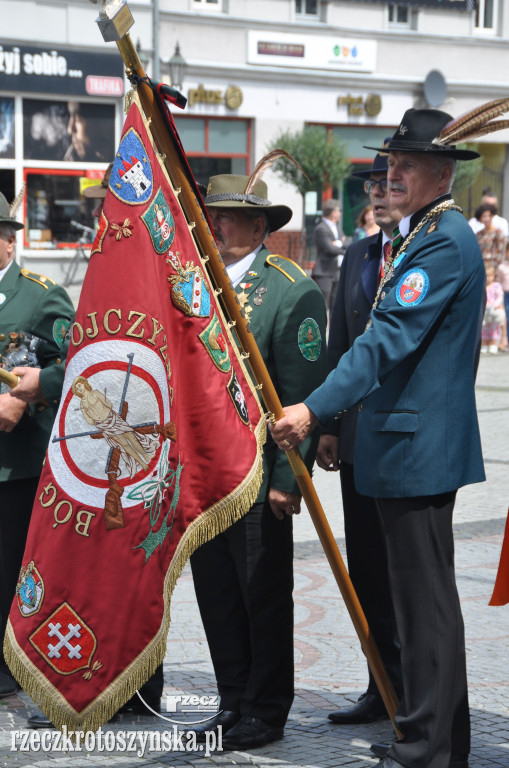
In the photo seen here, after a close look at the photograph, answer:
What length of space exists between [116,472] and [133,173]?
905 millimetres

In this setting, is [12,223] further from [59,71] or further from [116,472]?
[59,71]

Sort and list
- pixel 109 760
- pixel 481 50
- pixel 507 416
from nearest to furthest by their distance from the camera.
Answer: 1. pixel 109 760
2. pixel 507 416
3. pixel 481 50

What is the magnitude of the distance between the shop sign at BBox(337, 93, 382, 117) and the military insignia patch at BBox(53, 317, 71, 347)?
2525cm

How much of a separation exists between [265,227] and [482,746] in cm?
202

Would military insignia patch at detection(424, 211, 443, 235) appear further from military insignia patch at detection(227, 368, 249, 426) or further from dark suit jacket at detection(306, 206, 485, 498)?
military insignia patch at detection(227, 368, 249, 426)

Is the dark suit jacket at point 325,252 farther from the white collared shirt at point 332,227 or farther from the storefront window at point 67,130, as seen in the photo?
the storefront window at point 67,130

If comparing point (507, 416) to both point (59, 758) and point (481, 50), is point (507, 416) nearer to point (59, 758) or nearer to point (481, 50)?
point (59, 758)

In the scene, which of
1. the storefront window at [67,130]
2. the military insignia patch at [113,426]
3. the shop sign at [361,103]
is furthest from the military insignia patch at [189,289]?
the shop sign at [361,103]

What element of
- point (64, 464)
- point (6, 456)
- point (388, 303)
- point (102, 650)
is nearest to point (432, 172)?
point (388, 303)

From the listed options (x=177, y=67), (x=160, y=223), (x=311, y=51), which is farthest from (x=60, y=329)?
(x=311, y=51)

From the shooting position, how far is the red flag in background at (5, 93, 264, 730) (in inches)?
142

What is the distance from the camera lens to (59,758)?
4.12 meters

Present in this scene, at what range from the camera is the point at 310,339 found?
14.2ft

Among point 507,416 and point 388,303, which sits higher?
point 388,303
